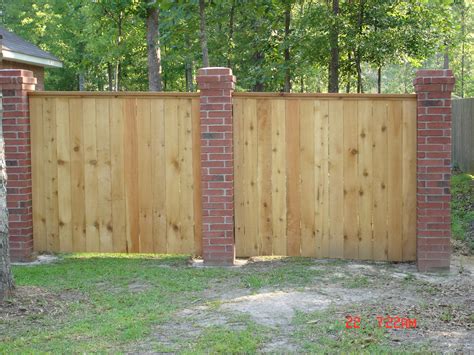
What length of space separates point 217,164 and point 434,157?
7.35ft

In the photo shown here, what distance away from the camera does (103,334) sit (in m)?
4.72

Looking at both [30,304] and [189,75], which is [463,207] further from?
[189,75]

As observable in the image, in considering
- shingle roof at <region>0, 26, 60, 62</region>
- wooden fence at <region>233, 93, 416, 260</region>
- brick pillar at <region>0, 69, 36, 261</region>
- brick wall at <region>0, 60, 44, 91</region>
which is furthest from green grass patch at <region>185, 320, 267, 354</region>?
brick wall at <region>0, 60, 44, 91</region>

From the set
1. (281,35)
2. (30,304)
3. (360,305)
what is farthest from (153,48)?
(360,305)

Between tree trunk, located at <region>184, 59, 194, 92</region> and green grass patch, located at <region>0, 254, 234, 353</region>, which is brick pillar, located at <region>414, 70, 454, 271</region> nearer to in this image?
green grass patch, located at <region>0, 254, 234, 353</region>

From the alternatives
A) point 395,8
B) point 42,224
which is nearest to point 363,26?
point 395,8

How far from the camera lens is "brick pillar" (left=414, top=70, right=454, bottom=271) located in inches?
277

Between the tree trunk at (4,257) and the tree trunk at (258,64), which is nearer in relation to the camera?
the tree trunk at (4,257)

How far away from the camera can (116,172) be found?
7512 millimetres

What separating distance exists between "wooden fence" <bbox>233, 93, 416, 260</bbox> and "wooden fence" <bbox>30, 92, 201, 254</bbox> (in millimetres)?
573

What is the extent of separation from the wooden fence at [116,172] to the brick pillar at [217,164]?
20 cm

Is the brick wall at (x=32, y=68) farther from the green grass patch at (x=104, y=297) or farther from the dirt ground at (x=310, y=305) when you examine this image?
the dirt ground at (x=310, y=305)

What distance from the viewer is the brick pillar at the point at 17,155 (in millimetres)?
7418
